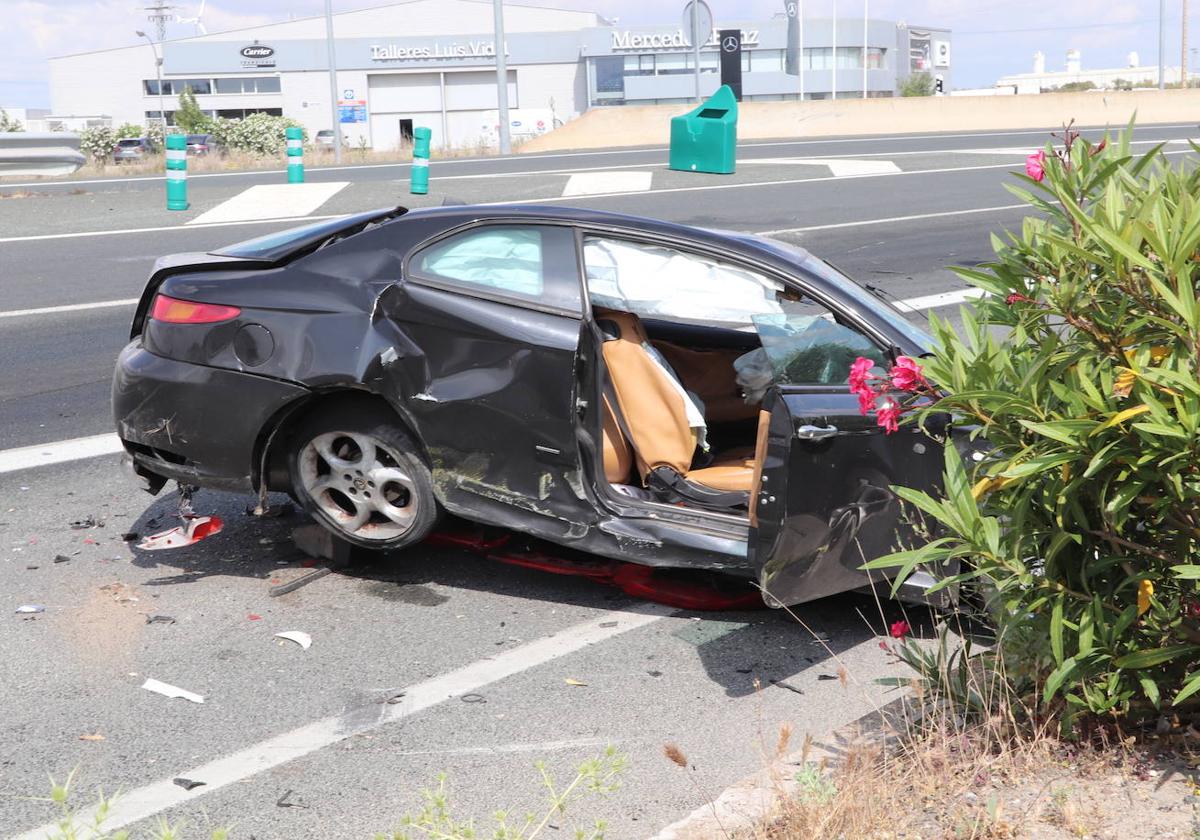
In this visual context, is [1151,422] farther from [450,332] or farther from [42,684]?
[42,684]

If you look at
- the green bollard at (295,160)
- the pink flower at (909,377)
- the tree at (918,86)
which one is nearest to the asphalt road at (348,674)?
the pink flower at (909,377)

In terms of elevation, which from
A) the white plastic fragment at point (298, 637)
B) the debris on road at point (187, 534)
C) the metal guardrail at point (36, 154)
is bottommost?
the white plastic fragment at point (298, 637)

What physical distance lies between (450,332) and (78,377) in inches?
183

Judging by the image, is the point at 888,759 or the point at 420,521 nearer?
the point at 888,759

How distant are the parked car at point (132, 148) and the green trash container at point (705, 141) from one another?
3300cm

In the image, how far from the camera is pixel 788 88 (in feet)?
317

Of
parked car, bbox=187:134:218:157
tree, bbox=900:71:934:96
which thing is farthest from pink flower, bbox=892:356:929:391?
tree, bbox=900:71:934:96

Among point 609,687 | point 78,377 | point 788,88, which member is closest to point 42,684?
point 609,687

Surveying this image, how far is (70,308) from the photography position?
10.9 meters

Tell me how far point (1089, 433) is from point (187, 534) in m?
3.95

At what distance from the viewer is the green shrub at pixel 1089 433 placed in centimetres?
289

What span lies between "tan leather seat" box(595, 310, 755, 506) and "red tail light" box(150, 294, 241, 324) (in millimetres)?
1534

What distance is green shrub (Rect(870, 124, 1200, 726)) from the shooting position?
2889 millimetres

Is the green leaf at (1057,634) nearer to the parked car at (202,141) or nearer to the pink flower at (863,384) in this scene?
the pink flower at (863,384)
